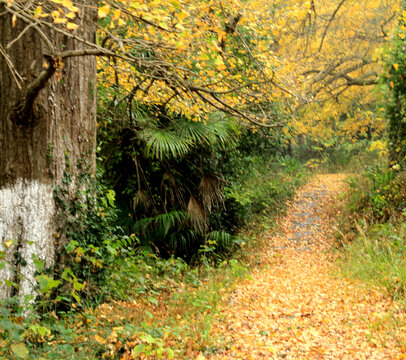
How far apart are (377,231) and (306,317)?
10.4 feet

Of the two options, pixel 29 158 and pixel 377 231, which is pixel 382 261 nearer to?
pixel 377 231

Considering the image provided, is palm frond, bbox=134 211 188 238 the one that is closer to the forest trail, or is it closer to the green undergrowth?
the forest trail

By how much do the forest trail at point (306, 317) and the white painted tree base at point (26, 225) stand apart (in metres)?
1.89

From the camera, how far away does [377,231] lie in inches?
278

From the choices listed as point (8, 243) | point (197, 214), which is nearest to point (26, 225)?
point (8, 243)

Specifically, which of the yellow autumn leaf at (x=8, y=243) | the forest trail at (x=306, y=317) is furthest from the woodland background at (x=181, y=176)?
the forest trail at (x=306, y=317)

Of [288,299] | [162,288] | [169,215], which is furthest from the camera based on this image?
[169,215]

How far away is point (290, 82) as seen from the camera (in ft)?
20.9

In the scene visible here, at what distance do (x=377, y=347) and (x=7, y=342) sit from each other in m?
3.07

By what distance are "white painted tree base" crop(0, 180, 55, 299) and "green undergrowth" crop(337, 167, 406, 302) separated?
372 cm

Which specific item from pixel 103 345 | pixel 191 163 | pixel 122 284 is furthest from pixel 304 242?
pixel 103 345

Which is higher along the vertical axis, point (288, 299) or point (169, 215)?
point (169, 215)

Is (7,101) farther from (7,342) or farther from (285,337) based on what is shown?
(285,337)

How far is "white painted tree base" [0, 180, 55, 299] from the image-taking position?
3.86 meters
